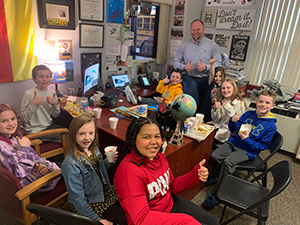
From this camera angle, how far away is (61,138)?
230cm

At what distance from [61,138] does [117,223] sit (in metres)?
1.18

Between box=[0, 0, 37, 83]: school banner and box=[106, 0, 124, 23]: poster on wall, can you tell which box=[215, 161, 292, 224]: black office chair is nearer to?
box=[0, 0, 37, 83]: school banner

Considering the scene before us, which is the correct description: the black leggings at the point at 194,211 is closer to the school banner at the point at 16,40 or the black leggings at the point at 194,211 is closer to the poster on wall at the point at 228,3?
the school banner at the point at 16,40

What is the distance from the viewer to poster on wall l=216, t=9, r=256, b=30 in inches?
148

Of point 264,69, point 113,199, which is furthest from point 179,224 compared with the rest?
point 264,69

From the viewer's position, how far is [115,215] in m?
1.53

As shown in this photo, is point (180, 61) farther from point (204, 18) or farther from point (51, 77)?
point (51, 77)

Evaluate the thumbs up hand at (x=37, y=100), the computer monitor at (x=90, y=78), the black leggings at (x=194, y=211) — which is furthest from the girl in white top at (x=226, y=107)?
the thumbs up hand at (x=37, y=100)

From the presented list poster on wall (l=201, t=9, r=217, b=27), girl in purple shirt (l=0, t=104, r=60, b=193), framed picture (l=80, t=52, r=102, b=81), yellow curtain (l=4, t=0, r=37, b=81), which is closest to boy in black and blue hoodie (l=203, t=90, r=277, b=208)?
girl in purple shirt (l=0, t=104, r=60, b=193)

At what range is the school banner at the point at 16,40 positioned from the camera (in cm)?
240

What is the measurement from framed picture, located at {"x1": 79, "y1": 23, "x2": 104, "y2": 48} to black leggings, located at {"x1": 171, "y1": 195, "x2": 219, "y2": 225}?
245 cm

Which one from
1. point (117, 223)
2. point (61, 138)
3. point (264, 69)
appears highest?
point (264, 69)

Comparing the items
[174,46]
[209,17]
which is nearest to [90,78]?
[174,46]

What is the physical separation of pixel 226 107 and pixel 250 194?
105cm
